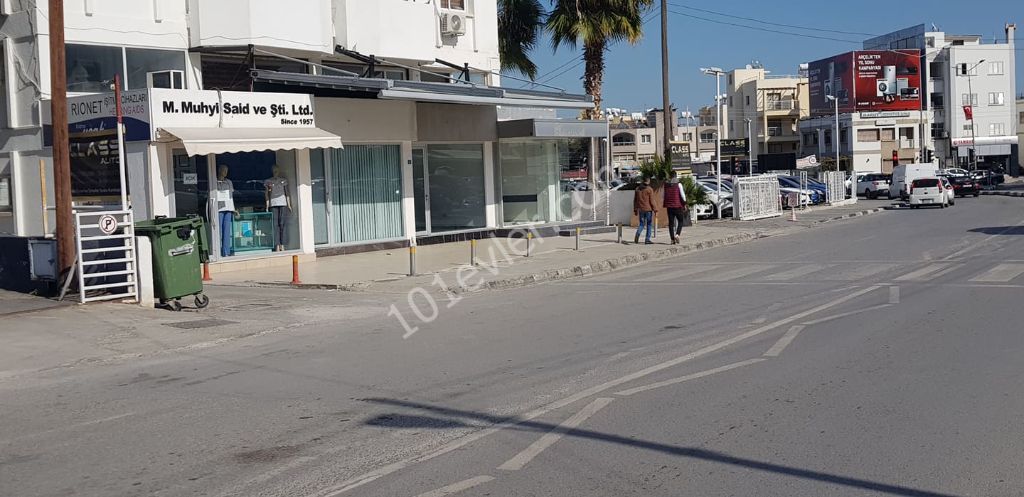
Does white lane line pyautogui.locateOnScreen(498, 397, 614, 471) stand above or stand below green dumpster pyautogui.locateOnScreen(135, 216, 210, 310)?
below

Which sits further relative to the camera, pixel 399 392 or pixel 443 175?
pixel 443 175

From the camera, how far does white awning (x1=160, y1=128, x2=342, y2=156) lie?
1841 cm

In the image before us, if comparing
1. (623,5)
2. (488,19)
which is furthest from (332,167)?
(623,5)

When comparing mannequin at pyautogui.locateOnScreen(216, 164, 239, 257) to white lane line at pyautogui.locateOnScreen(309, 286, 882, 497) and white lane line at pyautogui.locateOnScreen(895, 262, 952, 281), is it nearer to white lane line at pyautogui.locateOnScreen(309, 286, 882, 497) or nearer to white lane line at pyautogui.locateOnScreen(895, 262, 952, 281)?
white lane line at pyautogui.locateOnScreen(309, 286, 882, 497)

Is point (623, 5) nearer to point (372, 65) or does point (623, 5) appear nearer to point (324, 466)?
point (372, 65)

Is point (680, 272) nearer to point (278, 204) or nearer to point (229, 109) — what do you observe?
point (278, 204)

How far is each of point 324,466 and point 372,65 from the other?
1759cm

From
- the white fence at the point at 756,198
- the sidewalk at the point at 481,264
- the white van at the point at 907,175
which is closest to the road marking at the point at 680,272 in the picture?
the sidewalk at the point at 481,264

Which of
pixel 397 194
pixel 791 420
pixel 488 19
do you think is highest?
pixel 488 19

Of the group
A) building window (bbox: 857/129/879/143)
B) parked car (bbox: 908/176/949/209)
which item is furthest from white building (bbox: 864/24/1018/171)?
parked car (bbox: 908/176/949/209)

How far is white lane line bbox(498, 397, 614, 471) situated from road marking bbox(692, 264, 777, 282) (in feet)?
34.1

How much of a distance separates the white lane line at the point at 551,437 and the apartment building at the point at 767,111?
321 feet

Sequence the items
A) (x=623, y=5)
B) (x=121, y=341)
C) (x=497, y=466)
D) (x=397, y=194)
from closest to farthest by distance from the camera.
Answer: (x=497, y=466) → (x=121, y=341) → (x=397, y=194) → (x=623, y=5)

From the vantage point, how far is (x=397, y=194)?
25125mm
